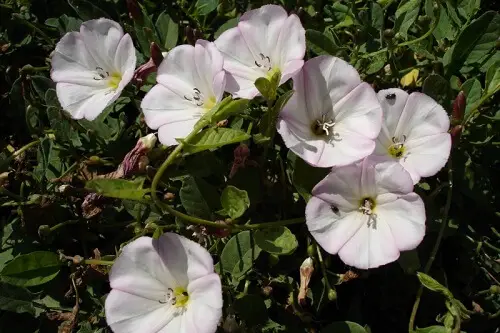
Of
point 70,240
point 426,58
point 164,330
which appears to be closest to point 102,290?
point 70,240

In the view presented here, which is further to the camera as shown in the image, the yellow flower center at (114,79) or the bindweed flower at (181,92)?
the yellow flower center at (114,79)

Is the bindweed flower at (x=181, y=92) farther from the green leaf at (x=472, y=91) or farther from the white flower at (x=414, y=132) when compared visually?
the green leaf at (x=472, y=91)

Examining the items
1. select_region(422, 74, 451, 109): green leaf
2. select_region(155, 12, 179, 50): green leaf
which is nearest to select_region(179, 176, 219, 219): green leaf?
select_region(155, 12, 179, 50): green leaf

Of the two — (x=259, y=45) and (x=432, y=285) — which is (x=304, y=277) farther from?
(x=259, y=45)

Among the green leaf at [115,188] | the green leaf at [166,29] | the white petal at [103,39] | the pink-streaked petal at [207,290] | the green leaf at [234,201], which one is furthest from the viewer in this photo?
the green leaf at [166,29]

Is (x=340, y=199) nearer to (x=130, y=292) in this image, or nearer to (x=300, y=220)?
(x=300, y=220)

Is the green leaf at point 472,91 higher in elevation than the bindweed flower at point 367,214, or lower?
higher

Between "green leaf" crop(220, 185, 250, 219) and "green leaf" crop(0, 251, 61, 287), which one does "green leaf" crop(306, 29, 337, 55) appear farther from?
"green leaf" crop(0, 251, 61, 287)

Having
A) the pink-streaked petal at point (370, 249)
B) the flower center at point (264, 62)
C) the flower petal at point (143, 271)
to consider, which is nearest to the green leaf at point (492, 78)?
the pink-streaked petal at point (370, 249)
